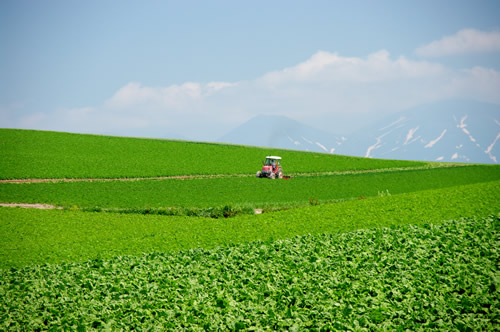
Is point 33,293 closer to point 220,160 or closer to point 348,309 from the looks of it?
point 348,309

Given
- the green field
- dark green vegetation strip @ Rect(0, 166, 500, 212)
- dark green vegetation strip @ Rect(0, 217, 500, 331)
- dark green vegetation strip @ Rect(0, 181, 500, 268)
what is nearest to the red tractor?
A: dark green vegetation strip @ Rect(0, 166, 500, 212)

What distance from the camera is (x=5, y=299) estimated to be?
14203mm

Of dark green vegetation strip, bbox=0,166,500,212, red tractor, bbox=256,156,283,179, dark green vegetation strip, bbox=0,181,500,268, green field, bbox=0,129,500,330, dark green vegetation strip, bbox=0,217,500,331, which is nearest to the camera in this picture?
dark green vegetation strip, bbox=0,217,500,331

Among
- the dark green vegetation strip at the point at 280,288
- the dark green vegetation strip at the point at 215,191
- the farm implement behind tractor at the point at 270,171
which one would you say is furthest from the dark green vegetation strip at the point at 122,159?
the dark green vegetation strip at the point at 280,288

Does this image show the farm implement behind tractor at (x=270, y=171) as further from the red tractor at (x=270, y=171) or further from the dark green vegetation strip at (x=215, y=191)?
the dark green vegetation strip at (x=215, y=191)

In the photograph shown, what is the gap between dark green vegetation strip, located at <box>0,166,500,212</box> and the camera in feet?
124

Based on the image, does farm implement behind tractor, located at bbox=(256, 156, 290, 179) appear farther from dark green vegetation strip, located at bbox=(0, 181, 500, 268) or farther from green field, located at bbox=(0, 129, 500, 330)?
dark green vegetation strip, located at bbox=(0, 181, 500, 268)

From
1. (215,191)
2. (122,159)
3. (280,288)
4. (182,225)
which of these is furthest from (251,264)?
(122,159)

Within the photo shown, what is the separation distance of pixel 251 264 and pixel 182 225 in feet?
40.3

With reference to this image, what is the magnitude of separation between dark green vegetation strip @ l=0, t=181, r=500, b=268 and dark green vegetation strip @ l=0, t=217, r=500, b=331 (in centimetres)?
263

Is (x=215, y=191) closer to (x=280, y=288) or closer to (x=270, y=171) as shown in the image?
(x=270, y=171)

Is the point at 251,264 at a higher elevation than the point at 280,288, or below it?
higher

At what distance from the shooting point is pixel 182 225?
27625 mm

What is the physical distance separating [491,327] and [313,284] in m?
5.15
